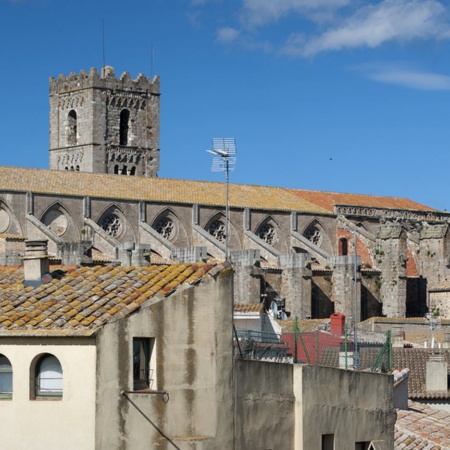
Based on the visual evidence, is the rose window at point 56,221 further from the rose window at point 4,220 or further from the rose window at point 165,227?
the rose window at point 165,227

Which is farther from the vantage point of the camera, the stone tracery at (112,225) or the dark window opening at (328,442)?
the stone tracery at (112,225)

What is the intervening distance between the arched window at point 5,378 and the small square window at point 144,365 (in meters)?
1.31

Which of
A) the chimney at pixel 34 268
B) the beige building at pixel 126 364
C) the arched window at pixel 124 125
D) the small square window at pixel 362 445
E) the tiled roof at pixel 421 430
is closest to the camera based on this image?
the beige building at pixel 126 364

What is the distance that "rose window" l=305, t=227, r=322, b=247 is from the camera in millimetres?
88375

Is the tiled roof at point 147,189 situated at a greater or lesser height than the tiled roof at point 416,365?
greater

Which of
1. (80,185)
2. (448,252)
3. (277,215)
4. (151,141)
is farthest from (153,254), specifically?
(151,141)

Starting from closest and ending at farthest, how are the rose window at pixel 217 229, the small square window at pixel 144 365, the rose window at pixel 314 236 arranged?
the small square window at pixel 144 365 < the rose window at pixel 217 229 < the rose window at pixel 314 236

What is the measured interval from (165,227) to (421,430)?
56340mm

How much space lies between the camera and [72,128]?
106 metres

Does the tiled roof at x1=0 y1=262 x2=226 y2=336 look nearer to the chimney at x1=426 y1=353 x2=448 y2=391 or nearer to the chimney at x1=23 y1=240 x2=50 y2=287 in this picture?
the chimney at x1=23 y1=240 x2=50 y2=287

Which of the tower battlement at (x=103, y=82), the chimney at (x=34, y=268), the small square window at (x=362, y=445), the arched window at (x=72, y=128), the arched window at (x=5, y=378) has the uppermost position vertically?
the tower battlement at (x=103, y=82)

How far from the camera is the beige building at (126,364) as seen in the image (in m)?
15.5

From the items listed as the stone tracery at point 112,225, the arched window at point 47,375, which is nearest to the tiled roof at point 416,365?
the arched window at point 47,375

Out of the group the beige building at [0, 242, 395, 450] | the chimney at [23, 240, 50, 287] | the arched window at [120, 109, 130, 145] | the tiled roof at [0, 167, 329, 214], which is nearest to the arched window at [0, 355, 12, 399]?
the beige building at [0, 242, 395, 450]
